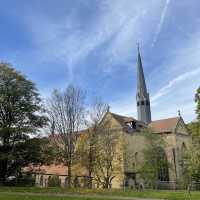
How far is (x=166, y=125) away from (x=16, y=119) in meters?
41.2

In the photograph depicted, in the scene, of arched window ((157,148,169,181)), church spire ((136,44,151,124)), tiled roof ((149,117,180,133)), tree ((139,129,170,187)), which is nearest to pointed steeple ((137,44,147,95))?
church spire ((136,44,151,124))

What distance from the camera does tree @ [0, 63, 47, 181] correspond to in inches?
1303

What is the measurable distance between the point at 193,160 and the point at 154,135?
13484 millimetres

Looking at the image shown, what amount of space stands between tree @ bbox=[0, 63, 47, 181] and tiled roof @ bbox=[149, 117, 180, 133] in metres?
35.0

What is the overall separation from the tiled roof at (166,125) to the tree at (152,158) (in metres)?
11.8

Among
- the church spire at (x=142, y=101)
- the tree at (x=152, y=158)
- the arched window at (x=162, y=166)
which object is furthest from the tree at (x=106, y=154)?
the church spire at (x=142, y=101)

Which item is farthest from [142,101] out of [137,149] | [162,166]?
[162,166]

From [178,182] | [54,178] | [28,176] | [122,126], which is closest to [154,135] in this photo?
[122,126]

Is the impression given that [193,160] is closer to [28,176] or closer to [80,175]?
[80,175]

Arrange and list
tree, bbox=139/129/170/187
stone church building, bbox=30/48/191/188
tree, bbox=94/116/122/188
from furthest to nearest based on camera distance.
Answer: stone church building, bbox=30/48/191/188 < tree, bbox=139/129/170/187 < tree, bbox=94/116/122/188

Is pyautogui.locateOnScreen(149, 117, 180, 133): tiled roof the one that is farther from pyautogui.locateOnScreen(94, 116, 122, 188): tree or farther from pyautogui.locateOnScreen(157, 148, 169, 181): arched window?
pyautogui.locateOnScreen(94, 116, 122, 188): tree

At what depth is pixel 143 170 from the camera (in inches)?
1928

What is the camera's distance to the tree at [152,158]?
48.6m

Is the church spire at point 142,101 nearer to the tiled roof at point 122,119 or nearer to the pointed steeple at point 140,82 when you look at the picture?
the pointed steeple at point 140,82
